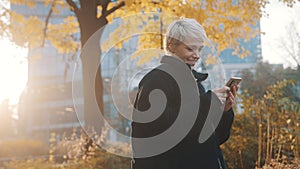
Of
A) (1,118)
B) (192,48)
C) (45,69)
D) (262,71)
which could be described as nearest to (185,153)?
(192,48)

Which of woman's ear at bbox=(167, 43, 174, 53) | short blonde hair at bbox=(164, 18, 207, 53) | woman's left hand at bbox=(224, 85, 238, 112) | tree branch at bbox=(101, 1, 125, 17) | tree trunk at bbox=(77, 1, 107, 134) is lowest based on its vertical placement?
tree trunk at bbox=(77, 1, 107, 134)

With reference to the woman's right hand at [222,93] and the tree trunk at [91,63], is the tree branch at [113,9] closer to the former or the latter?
the tree trunk at [91,63]

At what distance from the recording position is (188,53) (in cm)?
173

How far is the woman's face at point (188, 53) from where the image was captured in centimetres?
173

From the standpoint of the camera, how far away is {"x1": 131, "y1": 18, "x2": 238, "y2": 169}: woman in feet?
5.40

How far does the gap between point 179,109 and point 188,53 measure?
238mm

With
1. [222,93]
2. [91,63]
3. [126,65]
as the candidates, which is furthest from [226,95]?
[91,63]

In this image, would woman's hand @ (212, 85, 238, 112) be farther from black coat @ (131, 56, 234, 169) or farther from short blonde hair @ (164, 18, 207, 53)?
short blonde hair @ (164, 18, 207, 53)

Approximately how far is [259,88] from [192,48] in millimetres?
15917

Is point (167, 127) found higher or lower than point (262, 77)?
higher

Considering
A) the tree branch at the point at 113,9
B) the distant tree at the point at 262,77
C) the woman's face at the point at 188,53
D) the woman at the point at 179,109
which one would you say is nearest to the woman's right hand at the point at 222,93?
the woman at the point at 179,109

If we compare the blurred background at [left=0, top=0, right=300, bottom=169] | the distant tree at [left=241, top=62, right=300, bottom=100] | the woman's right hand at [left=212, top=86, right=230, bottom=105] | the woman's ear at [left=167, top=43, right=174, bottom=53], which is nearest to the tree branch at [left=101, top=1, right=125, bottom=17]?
the blurred background at [left=0, top=0, right=300, bottom=169]

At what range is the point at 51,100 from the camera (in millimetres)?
40812

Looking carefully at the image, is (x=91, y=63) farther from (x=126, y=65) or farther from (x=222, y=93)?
(x=222, y=93)
